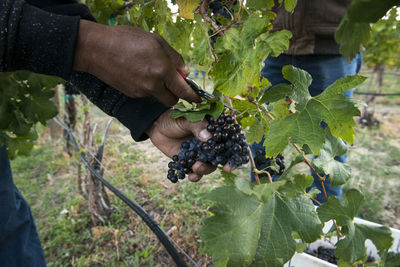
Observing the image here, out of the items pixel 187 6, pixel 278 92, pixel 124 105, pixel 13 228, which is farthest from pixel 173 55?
pixel 13 228

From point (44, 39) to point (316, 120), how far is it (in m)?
1.09

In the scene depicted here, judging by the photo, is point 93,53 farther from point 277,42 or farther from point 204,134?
point 277,42

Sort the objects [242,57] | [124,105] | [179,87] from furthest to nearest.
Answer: [124,105], [179,87], [242,57]

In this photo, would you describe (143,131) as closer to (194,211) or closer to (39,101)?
(39,101)

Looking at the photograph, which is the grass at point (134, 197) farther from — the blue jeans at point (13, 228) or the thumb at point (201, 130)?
the thumb at point (201, 130)

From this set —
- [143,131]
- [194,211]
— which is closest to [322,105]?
[143,131]

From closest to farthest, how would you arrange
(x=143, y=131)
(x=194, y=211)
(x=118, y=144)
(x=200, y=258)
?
(x=143, y=131), (x=200, y=258), (x=194, y=211), (x=118, y=144)

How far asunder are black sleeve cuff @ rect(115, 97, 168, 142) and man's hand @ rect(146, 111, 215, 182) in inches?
2.0

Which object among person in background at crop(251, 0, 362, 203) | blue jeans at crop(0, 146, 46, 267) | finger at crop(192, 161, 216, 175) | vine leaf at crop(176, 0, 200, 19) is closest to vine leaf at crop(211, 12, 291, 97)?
vine leaf at crop(176, 0, 200, 19)

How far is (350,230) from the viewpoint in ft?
3.83

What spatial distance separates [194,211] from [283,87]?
2.65 meters

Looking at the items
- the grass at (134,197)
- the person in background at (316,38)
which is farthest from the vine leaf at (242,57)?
the grass at (134,197)

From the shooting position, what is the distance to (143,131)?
154cm

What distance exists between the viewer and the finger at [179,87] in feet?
3.59
